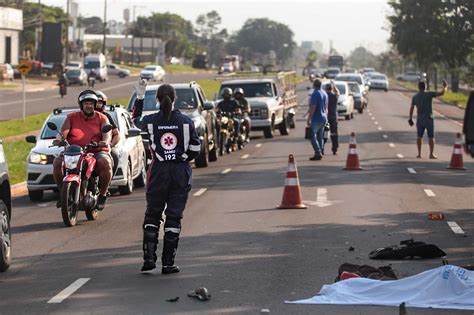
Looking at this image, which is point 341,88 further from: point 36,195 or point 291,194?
point 291,194

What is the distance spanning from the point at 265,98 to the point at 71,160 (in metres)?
22.2

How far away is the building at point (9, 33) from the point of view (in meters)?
103

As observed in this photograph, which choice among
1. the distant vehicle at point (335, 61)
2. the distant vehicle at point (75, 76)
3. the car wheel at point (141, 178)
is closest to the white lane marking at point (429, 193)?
the car wheel at point (141, 178)

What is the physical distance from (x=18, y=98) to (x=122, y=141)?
48757 millimetres

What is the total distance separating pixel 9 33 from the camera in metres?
105

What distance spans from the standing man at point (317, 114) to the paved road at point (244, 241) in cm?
247

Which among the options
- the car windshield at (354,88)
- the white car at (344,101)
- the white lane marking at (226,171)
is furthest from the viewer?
the car windshield at (354,88)

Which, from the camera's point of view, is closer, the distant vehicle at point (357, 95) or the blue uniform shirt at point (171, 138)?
the blue uniform shirt at point (171, 138)

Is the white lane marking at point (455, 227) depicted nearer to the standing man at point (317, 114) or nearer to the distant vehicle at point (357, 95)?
the standing man at point (317, 114)

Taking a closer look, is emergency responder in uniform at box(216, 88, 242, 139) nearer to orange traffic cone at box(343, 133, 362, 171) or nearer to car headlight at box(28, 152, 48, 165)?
orange traffic cone at box(343, 133, 362, 171)

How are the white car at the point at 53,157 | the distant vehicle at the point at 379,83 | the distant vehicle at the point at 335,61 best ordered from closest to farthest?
1. the white car at the point at 53,157
2. the distant vehicle at the point at 379,83
3. the distant vehicle at the point at 335,61

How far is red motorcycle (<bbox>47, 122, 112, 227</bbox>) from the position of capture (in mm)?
15453

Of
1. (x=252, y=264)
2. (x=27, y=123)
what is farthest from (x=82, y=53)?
(x=252, y=264)

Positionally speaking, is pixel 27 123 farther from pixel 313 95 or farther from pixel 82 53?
pixel 82 53
